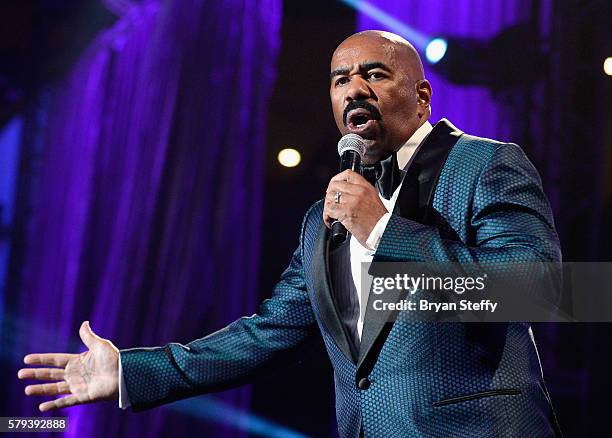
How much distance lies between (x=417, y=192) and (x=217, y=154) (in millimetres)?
1990

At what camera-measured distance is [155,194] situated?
136 inches

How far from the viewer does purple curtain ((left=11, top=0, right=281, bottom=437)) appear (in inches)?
132

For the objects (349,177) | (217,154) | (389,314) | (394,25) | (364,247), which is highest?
(394,25)

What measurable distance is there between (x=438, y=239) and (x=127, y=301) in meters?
2.22

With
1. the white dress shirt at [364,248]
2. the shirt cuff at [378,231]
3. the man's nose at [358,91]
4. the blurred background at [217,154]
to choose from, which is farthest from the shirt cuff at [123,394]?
the blurred background at [217,154]

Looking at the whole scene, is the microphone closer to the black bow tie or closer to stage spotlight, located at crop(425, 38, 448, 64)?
the black bow tie

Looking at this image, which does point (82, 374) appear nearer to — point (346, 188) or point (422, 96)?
point (346, 188)

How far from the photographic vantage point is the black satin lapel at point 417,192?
4.86 ft

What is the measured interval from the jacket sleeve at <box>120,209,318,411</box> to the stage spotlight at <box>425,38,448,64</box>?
1.67 m

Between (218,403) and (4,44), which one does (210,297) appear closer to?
(218,403)

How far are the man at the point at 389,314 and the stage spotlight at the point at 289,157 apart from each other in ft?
5.62

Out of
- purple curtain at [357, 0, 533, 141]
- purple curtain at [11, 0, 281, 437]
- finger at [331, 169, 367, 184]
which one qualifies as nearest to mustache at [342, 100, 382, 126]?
finger at [331, 169, 367, 184]

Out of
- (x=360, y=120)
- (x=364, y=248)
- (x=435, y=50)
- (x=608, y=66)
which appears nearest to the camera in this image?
(x=364, y=248)

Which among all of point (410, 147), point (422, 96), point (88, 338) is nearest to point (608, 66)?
point (422, 96)
